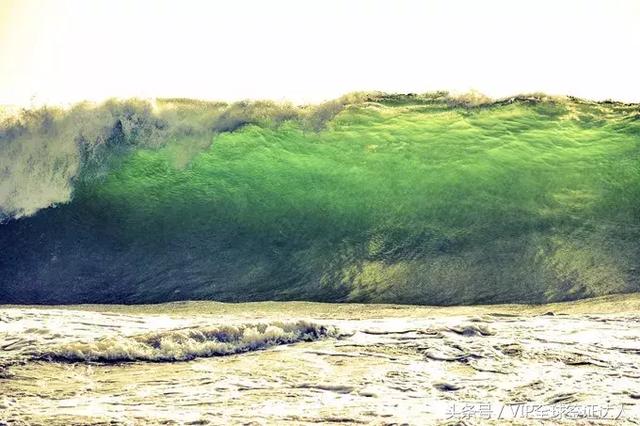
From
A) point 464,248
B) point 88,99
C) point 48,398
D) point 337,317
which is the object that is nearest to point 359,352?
point 337,317

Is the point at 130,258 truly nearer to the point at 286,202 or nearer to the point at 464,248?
the point at 286,202

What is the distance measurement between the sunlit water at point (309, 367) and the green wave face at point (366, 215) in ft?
2.99

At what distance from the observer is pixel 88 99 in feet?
27.5

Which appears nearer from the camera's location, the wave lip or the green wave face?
the wave lip

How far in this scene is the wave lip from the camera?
511 cm

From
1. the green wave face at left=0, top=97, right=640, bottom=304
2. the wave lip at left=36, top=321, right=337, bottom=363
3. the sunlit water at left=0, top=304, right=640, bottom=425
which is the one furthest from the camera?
the green wave face at left=0, top=97, right=640, bottom=304

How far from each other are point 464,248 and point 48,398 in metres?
3.49

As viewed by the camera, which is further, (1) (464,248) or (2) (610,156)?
(2) (610,156)

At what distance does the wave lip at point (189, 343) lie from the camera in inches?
201

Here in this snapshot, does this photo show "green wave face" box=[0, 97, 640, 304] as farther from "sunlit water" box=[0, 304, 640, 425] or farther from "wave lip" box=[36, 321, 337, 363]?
"wave lip" box=[36, 321, 337, 363]

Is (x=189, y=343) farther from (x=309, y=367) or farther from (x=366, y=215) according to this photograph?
(x=366, y=215)

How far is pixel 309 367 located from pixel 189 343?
773 millimetres

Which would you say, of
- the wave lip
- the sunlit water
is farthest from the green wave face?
the wave lip

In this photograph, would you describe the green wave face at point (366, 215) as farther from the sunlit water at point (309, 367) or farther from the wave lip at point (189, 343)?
the wave lip at point (189, 343)
